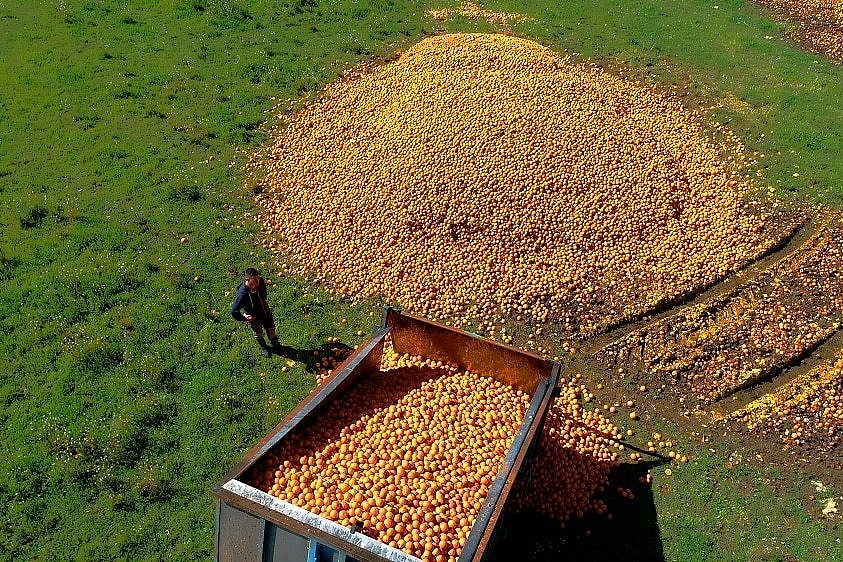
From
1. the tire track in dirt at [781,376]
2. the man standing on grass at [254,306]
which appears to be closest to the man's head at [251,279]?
the man standing on grass at [254,306]

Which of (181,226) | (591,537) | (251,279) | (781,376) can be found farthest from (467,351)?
(181,226)

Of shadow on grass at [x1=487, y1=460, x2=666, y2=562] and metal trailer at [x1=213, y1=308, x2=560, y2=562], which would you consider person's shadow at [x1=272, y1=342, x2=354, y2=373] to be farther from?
shadow on grass at [x1=487, y1=460, x2=666, y2=562]

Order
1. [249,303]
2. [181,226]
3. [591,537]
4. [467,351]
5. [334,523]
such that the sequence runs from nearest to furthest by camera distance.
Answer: [334,523] < [591,537] < [467,351] < [249,303] < [181,226]

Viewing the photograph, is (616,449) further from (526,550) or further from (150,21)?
(150,21)

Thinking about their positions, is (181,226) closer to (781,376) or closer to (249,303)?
(249,303)

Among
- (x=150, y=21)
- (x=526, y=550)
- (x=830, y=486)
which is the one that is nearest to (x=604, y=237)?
(x=830, y=486)

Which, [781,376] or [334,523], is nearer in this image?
[334,523]

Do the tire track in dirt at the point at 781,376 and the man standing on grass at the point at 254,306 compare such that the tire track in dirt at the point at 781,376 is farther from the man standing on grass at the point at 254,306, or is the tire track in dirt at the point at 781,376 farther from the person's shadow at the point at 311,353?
the man standing on grass at the point at 254,306
